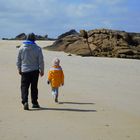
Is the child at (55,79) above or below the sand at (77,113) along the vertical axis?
above

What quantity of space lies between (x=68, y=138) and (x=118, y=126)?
4.68 feet

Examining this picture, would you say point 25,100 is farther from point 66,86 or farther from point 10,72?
point 10,72

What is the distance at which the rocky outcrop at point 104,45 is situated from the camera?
34306 millimetres

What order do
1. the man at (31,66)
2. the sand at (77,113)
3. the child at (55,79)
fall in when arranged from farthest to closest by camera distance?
the child at (55,79) < the man at (31,66) < the sand at (77,113)

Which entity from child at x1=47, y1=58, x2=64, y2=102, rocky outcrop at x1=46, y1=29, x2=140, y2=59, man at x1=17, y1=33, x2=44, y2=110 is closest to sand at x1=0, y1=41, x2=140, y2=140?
child at x1=47, y1=58, x2=64, y2=102

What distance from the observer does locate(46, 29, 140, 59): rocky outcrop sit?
3431cm

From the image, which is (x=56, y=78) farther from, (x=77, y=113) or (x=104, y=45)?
(x=104, y=45)

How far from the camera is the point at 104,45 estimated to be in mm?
35938

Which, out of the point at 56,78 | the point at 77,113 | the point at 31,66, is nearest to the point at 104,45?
the point at 56,78

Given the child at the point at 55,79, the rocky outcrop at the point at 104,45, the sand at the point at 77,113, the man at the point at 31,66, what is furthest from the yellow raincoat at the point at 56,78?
the rocky outcrop at the point at 104,45

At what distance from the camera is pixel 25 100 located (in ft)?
36.1

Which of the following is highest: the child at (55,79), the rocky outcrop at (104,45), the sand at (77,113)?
the rocky outcrop at (104,45)

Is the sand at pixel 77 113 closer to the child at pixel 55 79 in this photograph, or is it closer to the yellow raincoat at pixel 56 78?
the child at pixel 55 79

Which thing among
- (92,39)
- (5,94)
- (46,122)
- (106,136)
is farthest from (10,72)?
(92,39)
